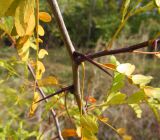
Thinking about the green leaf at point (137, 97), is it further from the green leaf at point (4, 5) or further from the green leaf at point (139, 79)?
the green leaf at point (4, 5)

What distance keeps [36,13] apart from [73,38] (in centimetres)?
744

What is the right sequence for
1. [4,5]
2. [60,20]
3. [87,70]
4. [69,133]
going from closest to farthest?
[4,5], [60,20], [69,133], [87,70]

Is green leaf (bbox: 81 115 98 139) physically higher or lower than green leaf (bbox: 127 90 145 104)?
lower

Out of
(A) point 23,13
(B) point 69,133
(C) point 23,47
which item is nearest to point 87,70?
(B) point 69,133

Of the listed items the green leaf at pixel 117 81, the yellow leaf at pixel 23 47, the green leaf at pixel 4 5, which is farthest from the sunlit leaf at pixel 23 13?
the green leaf at pixel 117 81

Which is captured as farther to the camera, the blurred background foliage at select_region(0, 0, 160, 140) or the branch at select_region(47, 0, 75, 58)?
the blurred background foliage at select_region(0, 0, 160, 140)

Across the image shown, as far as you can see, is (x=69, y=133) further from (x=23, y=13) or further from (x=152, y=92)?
(x=23, y=13)

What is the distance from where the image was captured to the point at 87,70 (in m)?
5.95

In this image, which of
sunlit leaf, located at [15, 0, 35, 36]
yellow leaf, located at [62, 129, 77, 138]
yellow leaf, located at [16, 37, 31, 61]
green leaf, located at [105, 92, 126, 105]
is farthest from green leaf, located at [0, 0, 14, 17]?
yellow leaf, located at [62, 129, 77, 138]

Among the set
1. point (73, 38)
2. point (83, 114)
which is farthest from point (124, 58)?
point (83, 114)

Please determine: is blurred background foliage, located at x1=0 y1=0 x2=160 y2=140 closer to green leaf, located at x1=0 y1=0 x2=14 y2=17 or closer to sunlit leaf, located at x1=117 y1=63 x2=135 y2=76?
sunlit leaf, located at x1=117 y1=63 x2=135 y2=76

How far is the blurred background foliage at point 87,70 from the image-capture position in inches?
41.0

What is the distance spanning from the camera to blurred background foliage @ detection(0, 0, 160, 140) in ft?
3.42

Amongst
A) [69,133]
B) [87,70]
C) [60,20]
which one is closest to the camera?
[60,20]
